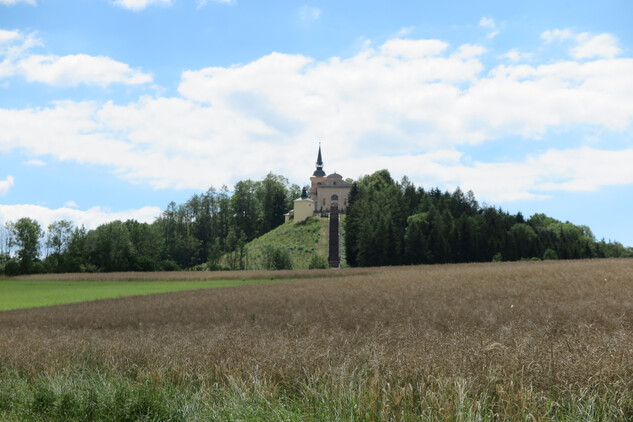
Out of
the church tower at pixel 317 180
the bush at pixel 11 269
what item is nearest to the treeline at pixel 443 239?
the church tower at pixel 317 180

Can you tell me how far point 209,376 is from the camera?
7457mm

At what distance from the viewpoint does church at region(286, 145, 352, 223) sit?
130 metres

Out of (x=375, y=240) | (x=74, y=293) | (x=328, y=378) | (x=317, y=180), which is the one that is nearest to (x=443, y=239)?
(x=375, y=240)

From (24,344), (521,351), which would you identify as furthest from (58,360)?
(521,351)

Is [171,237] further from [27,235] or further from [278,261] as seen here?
[278,261]

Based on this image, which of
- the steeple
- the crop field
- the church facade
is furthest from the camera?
the steeple

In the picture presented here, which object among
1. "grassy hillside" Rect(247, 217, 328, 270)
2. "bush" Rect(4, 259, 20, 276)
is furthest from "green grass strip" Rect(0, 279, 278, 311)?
"grassy hillside" Rect(247, 217, 328, 270)

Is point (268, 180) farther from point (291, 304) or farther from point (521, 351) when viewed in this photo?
point (521, 351)

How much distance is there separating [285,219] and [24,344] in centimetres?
13314

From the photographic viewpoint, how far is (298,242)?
10938 centimetres

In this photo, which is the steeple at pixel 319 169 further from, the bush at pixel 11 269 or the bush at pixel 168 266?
the bush at pixel 11 269

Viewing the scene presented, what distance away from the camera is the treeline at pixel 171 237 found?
8675 centimetres

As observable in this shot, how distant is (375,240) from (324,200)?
56.6 m

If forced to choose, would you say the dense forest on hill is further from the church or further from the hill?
the church
